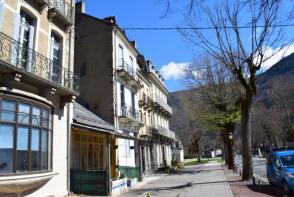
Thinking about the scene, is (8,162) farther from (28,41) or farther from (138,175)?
(138,175)

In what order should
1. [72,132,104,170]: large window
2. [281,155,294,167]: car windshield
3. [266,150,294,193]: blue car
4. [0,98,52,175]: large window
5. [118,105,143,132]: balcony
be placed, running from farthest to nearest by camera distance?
[118,105,143,132]: balcony
[72,132,104,170]: large window
[281,155,294,167]: car windshield
[266,150,294,193]: blue car
[0,98,52,175]: large window

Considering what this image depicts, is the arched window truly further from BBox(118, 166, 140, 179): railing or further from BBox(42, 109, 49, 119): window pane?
BBox(118, 166, 140, 179): railing

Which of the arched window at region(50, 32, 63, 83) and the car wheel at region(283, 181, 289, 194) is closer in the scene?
the car wheel at region(283, 181, 289, 194)

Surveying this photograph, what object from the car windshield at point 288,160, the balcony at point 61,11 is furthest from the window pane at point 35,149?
the car windshield at point 288,160

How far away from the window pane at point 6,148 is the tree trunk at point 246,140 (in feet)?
48.5

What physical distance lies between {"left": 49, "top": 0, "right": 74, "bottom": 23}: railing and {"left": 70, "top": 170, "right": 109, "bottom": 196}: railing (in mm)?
7269

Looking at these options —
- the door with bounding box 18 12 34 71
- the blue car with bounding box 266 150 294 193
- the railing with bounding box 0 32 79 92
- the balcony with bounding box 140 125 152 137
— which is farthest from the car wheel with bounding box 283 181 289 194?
the balcony with bounding box 140 125 152 137

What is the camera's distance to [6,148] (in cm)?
1168

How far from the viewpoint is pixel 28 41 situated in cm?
1480

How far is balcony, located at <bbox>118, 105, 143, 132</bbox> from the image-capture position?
1113 inches

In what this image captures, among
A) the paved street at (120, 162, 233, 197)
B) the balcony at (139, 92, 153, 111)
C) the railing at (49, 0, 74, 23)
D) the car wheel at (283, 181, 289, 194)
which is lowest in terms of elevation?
the paved street at (120, 162, 233, 197)

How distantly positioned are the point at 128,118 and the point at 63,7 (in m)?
12.9

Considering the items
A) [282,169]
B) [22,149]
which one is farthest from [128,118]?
[22,149]

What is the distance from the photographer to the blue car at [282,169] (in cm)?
1573
